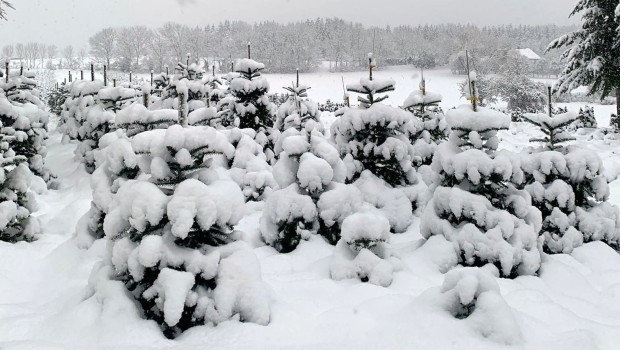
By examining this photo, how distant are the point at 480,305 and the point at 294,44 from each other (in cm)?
8987

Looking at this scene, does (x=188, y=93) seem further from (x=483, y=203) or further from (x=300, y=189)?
→ (x=483, y=203)

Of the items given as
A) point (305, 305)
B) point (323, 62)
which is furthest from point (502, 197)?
point (323, 62)

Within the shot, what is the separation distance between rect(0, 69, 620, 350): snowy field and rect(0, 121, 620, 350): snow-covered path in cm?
1

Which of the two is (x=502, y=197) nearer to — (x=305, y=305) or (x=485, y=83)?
(x=305, y=305)

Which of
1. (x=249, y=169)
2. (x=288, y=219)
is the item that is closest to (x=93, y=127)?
(x=249, y=169)

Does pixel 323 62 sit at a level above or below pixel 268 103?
above

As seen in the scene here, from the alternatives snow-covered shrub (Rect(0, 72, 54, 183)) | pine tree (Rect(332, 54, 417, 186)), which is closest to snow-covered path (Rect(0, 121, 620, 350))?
pine tree (Rect(332, 54, 417, 186))

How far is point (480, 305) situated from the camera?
3.61m

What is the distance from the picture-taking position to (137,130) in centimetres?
549

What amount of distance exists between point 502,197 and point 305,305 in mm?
3255

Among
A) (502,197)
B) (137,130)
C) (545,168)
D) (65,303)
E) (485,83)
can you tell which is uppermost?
(485,83)

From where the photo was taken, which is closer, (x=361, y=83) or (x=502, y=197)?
(x=502, y=197)

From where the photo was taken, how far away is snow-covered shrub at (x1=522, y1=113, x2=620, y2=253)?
239 inches

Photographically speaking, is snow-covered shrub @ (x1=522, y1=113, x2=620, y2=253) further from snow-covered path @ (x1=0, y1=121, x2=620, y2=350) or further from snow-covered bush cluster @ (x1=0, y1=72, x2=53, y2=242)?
snow-covered bush cluster @ (x1=0, y1=72, x2=53, y2=242)
